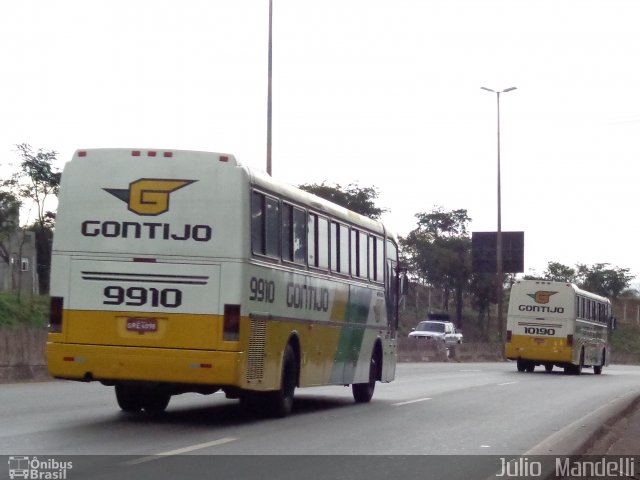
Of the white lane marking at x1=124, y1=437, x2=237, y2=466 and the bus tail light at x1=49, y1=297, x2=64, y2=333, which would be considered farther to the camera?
the bus tail light at x1=49, y1=297, x2=64, y2=333

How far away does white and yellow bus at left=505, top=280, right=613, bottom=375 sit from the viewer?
39812 millimetres

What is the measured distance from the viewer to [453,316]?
9306cm

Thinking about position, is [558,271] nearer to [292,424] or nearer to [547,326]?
[547,326]

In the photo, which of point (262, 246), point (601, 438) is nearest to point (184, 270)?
point (262, 246)

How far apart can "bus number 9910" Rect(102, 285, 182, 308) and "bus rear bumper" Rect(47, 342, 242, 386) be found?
54 cm

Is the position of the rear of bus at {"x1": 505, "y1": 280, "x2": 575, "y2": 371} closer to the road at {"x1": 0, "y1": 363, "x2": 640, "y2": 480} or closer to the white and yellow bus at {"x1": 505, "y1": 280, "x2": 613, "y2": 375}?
the white and yellow bus at {"x1": 505, "y1": 280, "x2": 613, "y2": 375}

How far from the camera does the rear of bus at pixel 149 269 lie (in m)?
13.7

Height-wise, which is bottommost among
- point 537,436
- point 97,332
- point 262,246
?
point 537,436

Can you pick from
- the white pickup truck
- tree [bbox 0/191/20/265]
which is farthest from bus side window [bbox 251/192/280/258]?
the white pickup truck

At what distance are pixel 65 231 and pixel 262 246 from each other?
7.94 ft

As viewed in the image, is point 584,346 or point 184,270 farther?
point 584,346

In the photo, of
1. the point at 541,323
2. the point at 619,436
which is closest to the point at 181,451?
the point at 619,436

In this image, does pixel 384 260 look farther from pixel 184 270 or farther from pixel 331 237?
pixel 184 270
